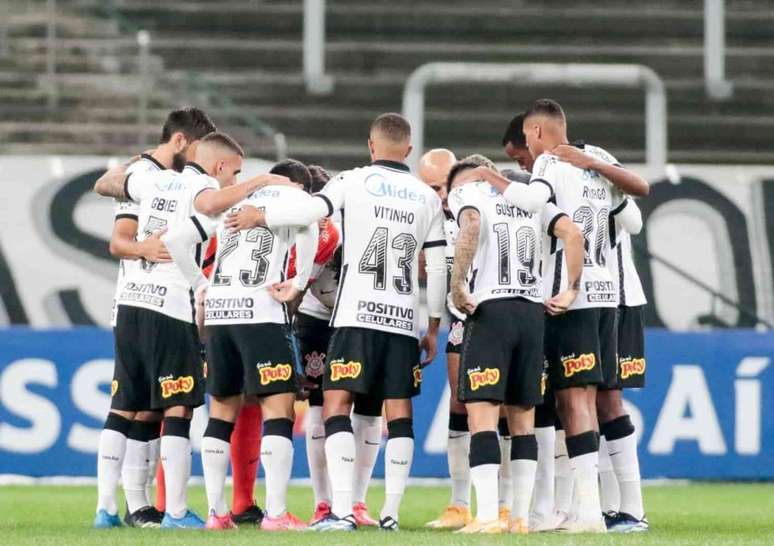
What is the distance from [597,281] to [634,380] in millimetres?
712

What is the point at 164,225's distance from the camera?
30.7 feet

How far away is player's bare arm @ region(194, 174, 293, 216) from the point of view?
9031 millimetres

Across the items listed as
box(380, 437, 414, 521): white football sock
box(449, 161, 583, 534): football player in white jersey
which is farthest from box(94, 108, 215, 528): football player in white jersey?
box(449, 161, 583, 534): football player in white jersey

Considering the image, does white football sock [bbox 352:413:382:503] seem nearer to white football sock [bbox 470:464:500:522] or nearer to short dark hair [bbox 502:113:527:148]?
white football sock [bbox 470:464:500:522]

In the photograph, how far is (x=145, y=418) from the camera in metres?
9.58

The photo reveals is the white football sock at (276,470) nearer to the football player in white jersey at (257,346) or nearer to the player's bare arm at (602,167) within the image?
the football player in white jersey at (257,346)

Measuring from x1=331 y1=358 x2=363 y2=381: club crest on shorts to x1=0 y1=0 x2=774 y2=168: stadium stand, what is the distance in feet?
32.1

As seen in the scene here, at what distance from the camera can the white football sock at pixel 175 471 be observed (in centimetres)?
923

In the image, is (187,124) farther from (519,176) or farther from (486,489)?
(486,489)

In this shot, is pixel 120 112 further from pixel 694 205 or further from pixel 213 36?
pixel 694 205

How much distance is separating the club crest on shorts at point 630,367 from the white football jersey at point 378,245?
4.11 feet

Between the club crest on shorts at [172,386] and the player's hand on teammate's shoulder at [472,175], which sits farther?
the club crest on shorts at [172,386]

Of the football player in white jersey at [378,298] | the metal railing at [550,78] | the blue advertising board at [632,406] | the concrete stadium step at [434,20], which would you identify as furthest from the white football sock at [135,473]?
the concrete stadium step at [434,20]

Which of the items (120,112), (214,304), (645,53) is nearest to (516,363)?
(214,304)
